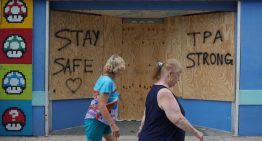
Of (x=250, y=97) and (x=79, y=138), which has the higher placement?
(x=250, y=97)

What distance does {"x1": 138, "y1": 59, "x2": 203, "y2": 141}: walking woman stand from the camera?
4039 mm

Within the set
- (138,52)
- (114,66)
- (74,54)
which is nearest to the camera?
(114,66)

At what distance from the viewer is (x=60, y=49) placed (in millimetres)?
9266

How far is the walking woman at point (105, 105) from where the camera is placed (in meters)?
5.12

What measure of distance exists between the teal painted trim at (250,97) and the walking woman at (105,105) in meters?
4.14

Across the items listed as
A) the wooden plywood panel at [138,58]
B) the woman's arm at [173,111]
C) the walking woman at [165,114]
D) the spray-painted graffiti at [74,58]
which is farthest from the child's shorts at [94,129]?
the wooden plywood panel at [138,58]

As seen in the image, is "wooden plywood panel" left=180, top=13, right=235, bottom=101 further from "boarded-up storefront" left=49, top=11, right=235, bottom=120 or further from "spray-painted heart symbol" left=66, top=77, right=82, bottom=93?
"spray-painted heart symbol" left=66, top=77, right=82, bottom=93

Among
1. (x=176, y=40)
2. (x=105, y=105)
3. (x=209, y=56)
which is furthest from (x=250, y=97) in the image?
(x=105, y=105)

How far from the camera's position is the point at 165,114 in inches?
161

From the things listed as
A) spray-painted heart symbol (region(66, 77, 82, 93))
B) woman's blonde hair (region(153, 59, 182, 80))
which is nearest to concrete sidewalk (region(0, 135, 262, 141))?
spray-painted heart symbol (region(66, 77, 82, 93))

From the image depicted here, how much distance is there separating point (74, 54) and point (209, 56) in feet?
8.87

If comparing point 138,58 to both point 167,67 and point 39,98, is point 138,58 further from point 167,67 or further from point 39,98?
point 167,67

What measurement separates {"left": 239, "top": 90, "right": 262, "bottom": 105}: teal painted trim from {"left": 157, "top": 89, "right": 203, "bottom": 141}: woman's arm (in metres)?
5.03

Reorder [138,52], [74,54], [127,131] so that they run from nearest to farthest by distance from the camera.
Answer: [127,131]
[74,54]
[138,52]
